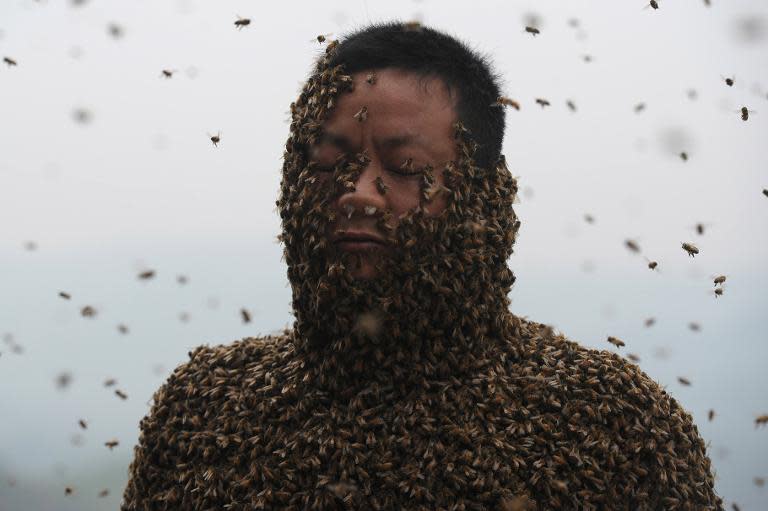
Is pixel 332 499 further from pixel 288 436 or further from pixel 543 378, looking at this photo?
pixel 543 378

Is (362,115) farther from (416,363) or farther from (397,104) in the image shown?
(416,363)

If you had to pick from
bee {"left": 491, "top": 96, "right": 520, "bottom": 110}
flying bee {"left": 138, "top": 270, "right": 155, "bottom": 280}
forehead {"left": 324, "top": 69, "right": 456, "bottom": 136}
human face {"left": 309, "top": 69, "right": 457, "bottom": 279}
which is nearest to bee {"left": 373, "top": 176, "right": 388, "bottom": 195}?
human face {"left": 309, "top": 69, "right": 457, "bottom": 279}

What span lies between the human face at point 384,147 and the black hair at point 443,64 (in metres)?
0.11

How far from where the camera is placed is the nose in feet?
16.8

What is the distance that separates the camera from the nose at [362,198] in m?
5.11

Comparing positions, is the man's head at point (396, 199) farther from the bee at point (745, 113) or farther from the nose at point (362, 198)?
the bee at point (745, 113)

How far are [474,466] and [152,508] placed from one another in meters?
2.43

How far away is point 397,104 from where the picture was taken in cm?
532

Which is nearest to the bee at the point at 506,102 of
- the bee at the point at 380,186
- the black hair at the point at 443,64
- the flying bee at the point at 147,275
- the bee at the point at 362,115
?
the black hair at the point at 443,64

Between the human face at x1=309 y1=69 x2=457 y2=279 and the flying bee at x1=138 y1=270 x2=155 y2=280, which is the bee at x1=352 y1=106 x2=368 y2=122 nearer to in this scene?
the human face at x1=309 y1=69 x2=457 y2=279

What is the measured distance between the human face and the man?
10 mm

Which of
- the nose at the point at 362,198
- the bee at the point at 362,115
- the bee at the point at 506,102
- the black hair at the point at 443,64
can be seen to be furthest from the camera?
the bee at the point at 506,102

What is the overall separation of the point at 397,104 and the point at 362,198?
70 centimetres

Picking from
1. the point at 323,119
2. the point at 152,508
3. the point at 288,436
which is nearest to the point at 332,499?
the point at 288,436
